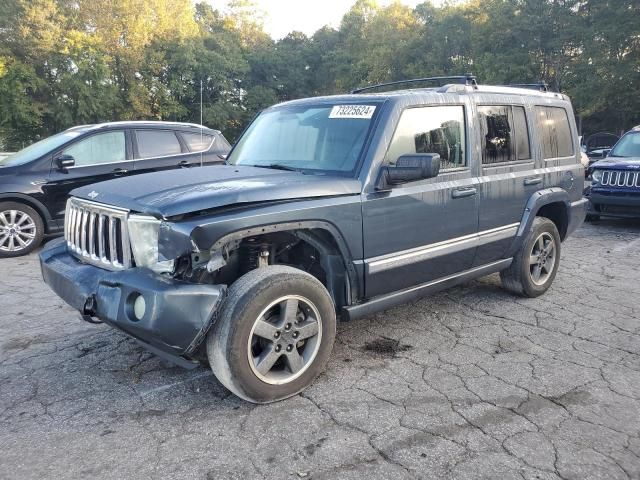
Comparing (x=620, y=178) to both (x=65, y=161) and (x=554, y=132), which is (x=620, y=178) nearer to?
(x=554, y=132)

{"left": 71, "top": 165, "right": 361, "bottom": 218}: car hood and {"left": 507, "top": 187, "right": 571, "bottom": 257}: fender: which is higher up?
{"left": 71, "top": 165, "right": 361, "bottom": 218}: car hood

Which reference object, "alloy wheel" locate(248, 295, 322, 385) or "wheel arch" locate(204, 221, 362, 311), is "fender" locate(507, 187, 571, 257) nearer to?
"wheel arch" locate(204, 221, 362, 311)

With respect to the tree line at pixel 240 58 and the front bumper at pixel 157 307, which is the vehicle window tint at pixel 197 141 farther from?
the tree line at pixel 240 58

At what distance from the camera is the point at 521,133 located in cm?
464

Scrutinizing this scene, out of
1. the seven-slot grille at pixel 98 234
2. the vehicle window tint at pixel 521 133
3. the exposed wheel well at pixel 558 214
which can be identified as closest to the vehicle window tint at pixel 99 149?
the seven-slot grille at pixel 98 234

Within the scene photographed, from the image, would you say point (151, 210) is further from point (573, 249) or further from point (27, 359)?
point (573, 249)

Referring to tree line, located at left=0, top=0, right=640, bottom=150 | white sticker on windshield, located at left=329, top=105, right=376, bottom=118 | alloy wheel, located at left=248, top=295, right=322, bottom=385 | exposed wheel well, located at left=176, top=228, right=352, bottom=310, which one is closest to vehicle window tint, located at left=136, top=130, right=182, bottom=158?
white sticker on windshield, located at left=329, top=105, right=376, bottom=118

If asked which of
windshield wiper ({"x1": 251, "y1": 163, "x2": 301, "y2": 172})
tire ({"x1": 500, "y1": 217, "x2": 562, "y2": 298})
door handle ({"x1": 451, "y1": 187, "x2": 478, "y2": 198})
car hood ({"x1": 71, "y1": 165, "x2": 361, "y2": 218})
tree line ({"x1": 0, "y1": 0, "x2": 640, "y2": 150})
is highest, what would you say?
tree line ({"x1": 0, "y1": 0, "x2": 640, "y2": 150})

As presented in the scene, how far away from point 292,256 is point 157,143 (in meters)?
4.90

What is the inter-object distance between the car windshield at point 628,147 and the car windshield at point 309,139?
762 cm

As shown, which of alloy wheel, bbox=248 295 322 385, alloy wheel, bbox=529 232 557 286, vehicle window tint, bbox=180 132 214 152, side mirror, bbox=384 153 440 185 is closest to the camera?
alloy wheel, bbox=248 295 322 385

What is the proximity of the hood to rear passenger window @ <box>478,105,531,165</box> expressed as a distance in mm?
4832

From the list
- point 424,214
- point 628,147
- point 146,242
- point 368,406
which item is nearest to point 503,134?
point 424,214

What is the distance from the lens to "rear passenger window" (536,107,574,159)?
4.88m
